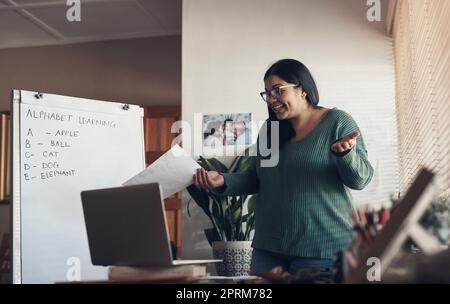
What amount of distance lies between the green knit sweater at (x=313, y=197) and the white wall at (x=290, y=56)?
103 centimetres

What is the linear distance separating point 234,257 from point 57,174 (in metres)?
0.87

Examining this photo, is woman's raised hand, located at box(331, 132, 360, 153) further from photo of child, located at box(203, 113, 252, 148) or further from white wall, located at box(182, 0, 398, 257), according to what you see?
photo of child, located at box(203, 113, 252, 148)

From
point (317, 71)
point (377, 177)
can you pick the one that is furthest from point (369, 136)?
point (317, 71)

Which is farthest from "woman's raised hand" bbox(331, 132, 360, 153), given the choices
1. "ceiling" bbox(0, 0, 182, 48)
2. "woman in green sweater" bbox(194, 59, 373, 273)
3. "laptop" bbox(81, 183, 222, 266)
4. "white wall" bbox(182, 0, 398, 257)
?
"ceiling" bbox(0, 0, 182, 48)

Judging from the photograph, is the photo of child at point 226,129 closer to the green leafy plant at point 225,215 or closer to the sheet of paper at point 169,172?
the green leafy plant at point 225,215

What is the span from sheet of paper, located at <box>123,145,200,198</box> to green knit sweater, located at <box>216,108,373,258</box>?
0.35 meters

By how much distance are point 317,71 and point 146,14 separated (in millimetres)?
1549

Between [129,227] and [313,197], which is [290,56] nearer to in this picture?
[313,197]

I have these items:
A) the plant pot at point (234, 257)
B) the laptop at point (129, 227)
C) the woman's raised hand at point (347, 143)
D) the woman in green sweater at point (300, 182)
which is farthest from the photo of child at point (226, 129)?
the laptop at point (129, 227)

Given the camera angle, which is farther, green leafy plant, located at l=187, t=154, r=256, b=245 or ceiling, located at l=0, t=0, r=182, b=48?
ceiling, located at l=0, t=0, r=182, b=48

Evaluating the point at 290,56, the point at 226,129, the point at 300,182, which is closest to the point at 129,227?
the point at 300,182

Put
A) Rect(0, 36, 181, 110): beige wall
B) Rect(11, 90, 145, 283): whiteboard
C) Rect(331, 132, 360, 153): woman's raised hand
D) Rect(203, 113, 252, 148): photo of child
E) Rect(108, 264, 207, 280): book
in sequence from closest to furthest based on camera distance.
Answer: Rect(108, 264, 207, 280): book < Rect(331, 132, 360, 153): woman's raised hand < Rect(11, 90, 145, 283): whiteboard < Rect(203, 113, 252, 148): photo of child < Rect(0, 36, 181, 110): beige wall

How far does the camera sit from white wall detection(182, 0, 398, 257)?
289 cm

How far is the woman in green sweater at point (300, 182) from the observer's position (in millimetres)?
1771
